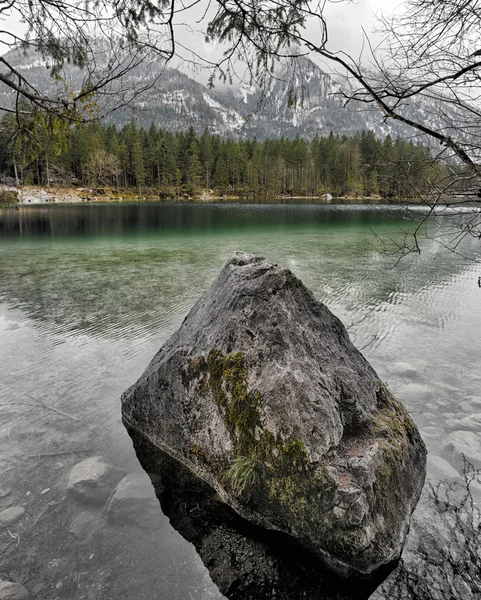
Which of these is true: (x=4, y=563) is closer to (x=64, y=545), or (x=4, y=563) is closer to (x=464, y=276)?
(x=64, y=545)

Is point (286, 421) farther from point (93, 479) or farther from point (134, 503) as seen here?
point (93, 479)

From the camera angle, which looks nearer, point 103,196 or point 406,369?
point 406,369

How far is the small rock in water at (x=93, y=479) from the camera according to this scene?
3748mm

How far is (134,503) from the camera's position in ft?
12.1

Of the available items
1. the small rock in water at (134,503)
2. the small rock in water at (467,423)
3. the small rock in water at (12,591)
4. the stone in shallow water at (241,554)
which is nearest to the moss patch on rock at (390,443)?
the stone in shallow water at (241,554)

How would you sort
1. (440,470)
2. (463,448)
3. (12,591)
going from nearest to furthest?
1. (12,591)
2. (440,470)
3. (463,448)

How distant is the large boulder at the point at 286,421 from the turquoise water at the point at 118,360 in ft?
2.23

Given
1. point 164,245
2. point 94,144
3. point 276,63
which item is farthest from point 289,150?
point 276,63

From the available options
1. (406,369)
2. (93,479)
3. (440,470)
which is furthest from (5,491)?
(406,369)

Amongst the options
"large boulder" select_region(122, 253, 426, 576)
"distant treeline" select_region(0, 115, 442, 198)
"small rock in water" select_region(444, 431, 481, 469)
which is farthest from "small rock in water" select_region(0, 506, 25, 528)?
"distant treeline" select_region(0, 115, 442, 198)

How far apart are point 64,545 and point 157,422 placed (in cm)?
155

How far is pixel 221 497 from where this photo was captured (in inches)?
148

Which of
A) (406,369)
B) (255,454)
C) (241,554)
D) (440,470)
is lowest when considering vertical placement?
(241,554)

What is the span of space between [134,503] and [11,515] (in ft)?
3.69
